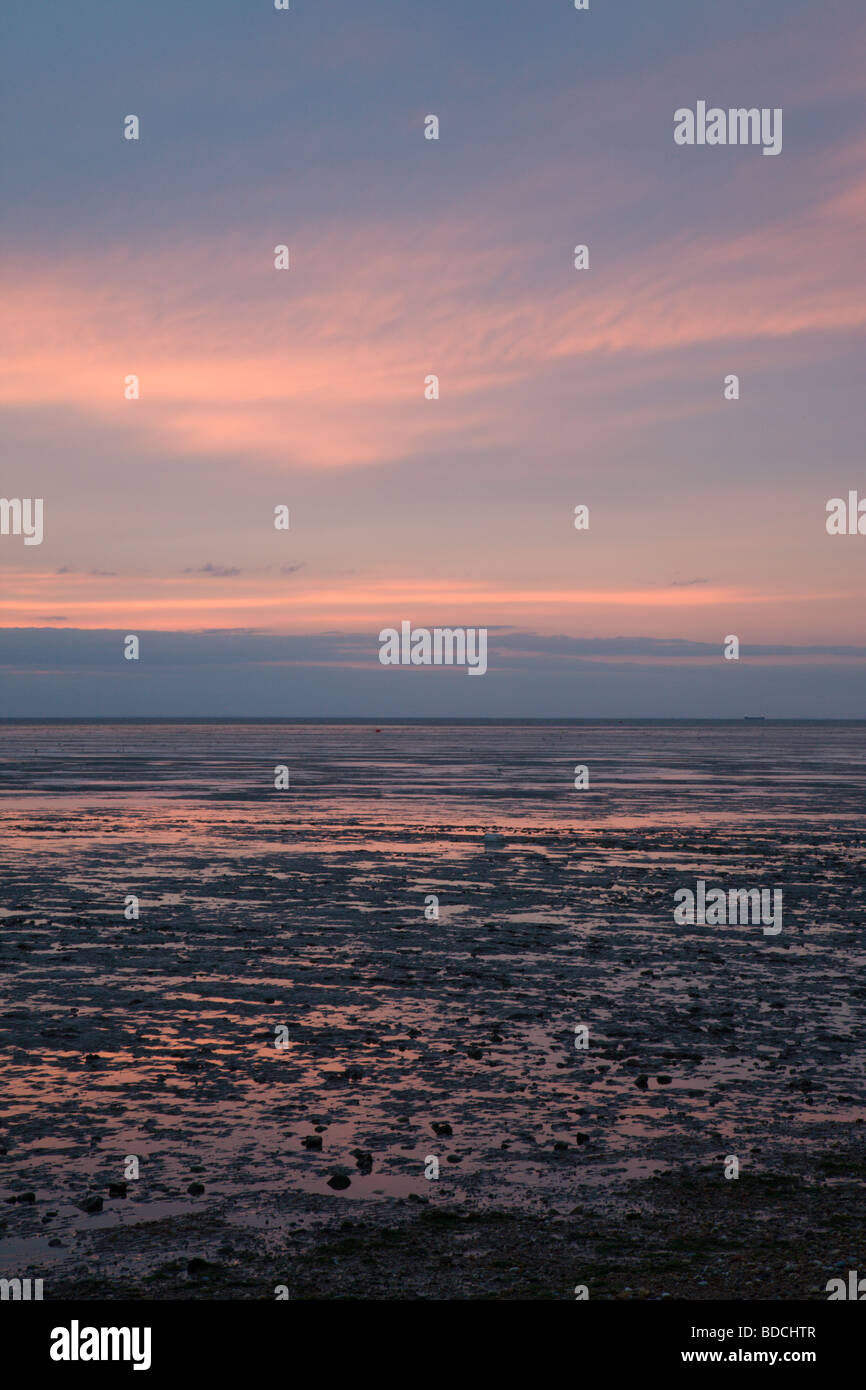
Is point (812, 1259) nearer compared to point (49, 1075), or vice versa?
point (812, 1259)

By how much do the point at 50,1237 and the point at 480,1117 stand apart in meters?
5.15

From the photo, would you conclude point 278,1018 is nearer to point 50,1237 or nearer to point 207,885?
point 50,1237

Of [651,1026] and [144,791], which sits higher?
[144,791]

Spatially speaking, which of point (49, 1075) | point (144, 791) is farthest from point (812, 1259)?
point (144, 791)

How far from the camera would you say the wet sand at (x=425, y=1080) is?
9.34 meters

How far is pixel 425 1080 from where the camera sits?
46.4 feet

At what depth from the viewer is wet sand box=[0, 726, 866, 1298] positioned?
9344 millimetres

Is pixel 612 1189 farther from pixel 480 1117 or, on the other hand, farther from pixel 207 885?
pixel 207 885

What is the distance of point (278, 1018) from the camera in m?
17.2

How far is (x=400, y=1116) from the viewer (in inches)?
503
